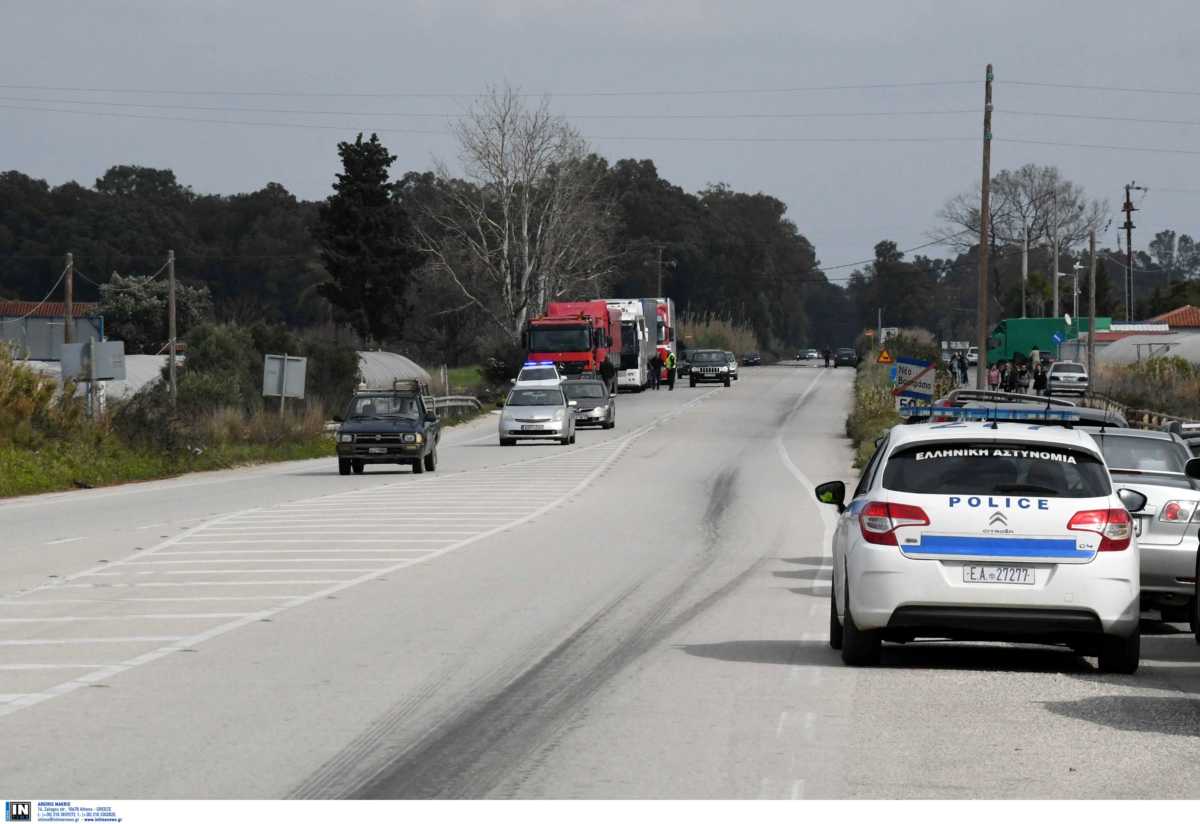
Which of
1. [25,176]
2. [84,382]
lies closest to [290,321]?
[25,176]

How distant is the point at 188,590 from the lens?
16391 millimetres

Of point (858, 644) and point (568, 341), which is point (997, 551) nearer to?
point (858, 644)

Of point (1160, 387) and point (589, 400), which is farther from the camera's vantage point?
point (1160, 387)

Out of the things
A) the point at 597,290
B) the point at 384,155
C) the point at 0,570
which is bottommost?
the point at 0,570

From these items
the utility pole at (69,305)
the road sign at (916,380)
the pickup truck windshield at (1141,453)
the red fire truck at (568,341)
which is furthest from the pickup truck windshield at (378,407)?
the red fire truck at (568,341)

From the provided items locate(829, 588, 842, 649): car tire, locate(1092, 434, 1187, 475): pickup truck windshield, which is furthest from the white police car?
locate(1092, 434, 1187, 475): pickup truck windshield

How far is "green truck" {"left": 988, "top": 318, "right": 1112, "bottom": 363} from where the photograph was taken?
10262cm

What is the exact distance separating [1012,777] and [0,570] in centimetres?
1262

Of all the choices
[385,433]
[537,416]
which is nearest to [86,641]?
[385,433]

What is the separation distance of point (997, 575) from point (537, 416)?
1517 inches

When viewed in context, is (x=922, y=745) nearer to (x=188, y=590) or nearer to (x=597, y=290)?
(x=188, y=590)

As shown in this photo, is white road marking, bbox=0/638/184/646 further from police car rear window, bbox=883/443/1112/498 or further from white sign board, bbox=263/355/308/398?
white sign board, bbox=263/355/308/398

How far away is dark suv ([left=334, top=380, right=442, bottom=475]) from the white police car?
26886 millimetres

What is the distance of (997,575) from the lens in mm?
11578
